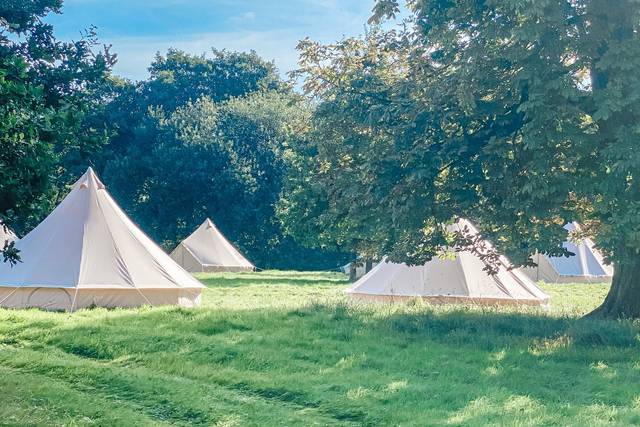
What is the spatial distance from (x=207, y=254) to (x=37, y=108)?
33.2 m

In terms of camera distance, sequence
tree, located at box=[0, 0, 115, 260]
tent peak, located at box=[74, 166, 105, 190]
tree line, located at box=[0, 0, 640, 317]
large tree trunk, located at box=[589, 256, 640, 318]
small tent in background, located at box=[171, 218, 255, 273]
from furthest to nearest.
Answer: small tent in background, located at box=[171, 218, 255, 273] < tent peak, located at box=[74, 166, 105, 190] < large tree trunk, located at box=[589, 256, 640, 318] < tree line, located at box=[0, 0, 640, 317] < tree, located at box=[0, 0, 115, 260]

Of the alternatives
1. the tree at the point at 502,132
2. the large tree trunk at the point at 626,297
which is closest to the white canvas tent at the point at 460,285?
the tree at the point at 502,132

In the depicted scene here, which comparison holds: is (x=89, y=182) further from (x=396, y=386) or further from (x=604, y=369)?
(x=604, y=369)

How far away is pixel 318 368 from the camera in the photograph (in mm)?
9547

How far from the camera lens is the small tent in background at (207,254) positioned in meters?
39.5

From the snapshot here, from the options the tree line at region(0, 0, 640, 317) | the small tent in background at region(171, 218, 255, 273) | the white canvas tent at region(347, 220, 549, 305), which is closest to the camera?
the tree line at region(0, 0, 640, 317)

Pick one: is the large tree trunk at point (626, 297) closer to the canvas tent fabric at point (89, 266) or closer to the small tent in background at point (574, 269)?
the canvas tent fabric at point (89, 266)

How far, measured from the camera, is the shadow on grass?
785cm

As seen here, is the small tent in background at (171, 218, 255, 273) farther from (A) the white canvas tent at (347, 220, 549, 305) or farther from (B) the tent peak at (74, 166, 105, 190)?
(A) the white canvas tent at (347, 220, 549, 305)

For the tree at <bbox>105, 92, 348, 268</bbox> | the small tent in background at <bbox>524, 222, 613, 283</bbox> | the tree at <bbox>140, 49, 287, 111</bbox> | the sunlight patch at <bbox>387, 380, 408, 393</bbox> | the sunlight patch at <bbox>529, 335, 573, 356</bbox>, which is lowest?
the sunlight patch at <bbox>387, 380, 408, 393</bbox>

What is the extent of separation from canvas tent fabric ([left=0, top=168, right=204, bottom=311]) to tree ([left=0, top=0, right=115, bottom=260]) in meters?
7.39

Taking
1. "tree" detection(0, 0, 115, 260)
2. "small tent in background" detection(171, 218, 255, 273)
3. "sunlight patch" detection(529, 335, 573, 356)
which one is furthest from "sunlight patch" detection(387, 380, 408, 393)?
"small tent in background" detection(171, 218, 255, 273)

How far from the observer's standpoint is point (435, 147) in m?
13.2

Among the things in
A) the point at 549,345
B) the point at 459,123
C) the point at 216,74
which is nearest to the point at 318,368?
the point at 549,345
